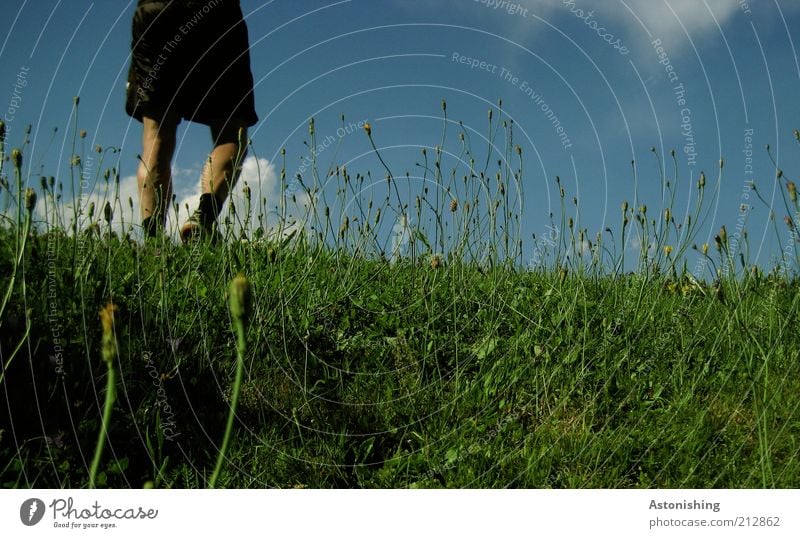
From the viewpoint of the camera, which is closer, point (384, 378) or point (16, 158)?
point (16, 158)

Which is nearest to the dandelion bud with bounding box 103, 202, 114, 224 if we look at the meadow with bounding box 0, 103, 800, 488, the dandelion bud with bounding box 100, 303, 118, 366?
the meadow with bounding box 0, 103, 800, 488

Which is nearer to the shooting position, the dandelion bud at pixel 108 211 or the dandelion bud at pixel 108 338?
the dandelion bud at pixel 108 338

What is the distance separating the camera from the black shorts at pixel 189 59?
6.04 ft

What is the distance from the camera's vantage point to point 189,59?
2.05 m

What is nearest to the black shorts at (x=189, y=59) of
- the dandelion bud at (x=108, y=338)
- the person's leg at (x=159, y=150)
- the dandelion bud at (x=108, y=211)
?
the person's leg at (x=159, y=150)

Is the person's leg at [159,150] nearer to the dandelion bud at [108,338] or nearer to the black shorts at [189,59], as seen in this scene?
the black shorts at [189,59]

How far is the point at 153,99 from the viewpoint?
6.72 feet

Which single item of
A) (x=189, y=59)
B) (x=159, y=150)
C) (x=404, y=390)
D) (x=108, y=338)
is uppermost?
(x=189, y=59)

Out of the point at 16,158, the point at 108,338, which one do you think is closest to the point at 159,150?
the point at 16,158

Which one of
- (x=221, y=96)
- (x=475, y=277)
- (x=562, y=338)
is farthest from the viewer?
(x=475, y=277)

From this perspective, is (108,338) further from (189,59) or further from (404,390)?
(189,59)
